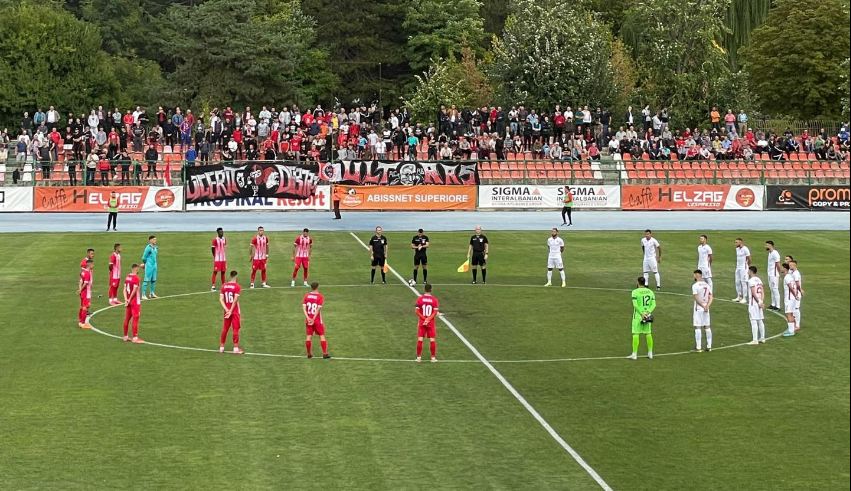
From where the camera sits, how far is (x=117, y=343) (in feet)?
94.2

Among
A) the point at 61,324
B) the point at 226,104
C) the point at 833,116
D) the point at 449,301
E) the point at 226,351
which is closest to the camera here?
the point at 226,351

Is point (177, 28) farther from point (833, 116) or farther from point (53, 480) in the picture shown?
point (53, 480)

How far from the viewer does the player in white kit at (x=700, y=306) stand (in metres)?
26.0

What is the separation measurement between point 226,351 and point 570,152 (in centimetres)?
3726

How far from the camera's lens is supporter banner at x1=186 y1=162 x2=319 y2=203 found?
58.9 metres

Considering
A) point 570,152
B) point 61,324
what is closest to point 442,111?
point 570,152

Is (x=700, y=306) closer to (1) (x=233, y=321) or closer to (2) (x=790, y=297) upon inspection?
(2) (x=790, y=297)

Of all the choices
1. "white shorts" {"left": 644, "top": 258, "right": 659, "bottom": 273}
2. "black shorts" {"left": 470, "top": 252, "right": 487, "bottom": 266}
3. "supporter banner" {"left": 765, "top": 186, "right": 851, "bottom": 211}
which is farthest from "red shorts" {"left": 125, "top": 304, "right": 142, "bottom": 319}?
"supporter banner" {"left": 765, "top": 186, "right": 851, "bottom": 211}

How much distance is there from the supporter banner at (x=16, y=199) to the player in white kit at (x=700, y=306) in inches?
1501

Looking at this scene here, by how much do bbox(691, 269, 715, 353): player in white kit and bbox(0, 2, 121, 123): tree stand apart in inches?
2479

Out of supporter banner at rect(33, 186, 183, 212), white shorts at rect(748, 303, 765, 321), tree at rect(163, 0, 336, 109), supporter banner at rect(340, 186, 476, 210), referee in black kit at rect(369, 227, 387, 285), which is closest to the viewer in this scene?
white shorts at rect(748, 303, 765, 321)

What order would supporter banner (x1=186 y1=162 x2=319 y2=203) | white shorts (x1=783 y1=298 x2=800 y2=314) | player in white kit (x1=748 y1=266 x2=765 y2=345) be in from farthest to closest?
1. supporter banner (x1=186 y1=162 x2=319 y2=203)
2. white shorts (x1=783 y1=298 x2=800 y2=314)
3. player in white kit (x1=748 y1=266 x2=765 y2=345)

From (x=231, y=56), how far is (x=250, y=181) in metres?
30.3

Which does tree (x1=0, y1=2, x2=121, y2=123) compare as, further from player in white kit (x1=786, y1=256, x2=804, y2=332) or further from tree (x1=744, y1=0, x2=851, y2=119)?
player in white kit (x1=786, y1=256, x2=804, y2=332)
